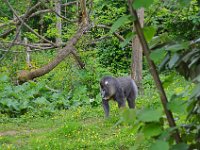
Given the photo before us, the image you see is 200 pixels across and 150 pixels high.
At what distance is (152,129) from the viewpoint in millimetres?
1639

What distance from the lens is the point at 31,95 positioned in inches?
511

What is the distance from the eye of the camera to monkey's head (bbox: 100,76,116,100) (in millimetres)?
10383

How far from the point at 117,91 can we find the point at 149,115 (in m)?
9.12

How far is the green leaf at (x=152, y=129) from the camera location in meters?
1.63

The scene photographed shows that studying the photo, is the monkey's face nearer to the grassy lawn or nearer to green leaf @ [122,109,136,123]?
the grassy lawn

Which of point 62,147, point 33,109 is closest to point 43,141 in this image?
point 62,147

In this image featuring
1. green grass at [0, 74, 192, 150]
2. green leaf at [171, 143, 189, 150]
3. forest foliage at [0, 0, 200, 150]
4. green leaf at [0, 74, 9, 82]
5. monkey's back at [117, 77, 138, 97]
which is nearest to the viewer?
green leaf at [171, 143, 189, 150]

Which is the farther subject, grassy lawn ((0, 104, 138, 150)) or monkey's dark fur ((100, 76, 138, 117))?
monkey's dark fur ((100, 76, 138, 117))

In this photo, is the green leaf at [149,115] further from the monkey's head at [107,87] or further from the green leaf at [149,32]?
the monkey's head at [107,87]

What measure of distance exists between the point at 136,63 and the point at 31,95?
329cm

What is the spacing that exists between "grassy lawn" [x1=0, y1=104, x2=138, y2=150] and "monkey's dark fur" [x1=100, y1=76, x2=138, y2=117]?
13.8 inches

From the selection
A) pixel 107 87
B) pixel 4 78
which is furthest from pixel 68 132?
pixel 4 78

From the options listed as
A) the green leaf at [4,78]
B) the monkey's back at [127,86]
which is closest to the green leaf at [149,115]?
the monkey's back at [127,86]

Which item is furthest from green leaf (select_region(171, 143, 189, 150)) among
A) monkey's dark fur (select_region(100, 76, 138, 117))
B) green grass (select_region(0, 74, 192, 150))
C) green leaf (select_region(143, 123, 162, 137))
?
monkey's dark fur (select_region(100, 76, 138, 117))
